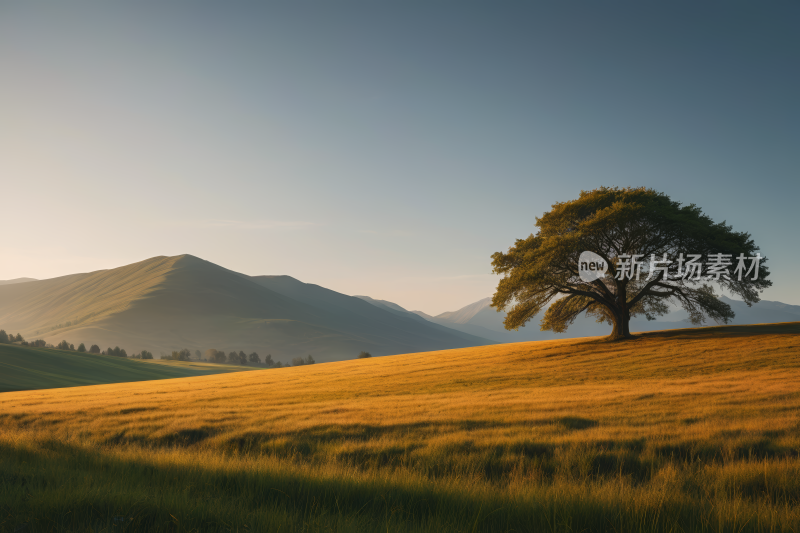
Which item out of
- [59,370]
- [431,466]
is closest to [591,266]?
[431,466]

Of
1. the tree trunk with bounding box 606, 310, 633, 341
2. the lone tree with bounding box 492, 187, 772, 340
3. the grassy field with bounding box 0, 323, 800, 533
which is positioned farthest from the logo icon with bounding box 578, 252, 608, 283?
the grassy field with bounding box 0, 323, 800, 533

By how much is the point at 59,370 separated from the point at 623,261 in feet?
380

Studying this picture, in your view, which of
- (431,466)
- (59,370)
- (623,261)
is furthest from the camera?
(59,370)

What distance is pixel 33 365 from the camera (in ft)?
299

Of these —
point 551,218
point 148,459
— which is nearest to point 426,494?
point 148,459

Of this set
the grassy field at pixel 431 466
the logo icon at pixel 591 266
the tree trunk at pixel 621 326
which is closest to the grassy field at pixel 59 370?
the grassy field at pixel 431 466

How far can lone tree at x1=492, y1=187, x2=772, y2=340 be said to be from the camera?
32031 mm

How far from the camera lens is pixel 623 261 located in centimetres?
3362

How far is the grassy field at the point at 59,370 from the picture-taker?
7349 centimetres

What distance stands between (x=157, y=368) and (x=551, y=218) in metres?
137

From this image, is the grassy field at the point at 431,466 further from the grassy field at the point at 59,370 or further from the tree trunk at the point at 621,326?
the grassy field at the point at 59,370

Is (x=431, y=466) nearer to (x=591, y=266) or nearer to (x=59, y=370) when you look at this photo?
(x=591, y=266)

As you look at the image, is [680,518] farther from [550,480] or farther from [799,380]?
[799,380]

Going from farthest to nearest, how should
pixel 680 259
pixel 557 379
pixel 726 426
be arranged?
1. pixel 680 259
2. pixel 557 379
3. pixel 726 426
